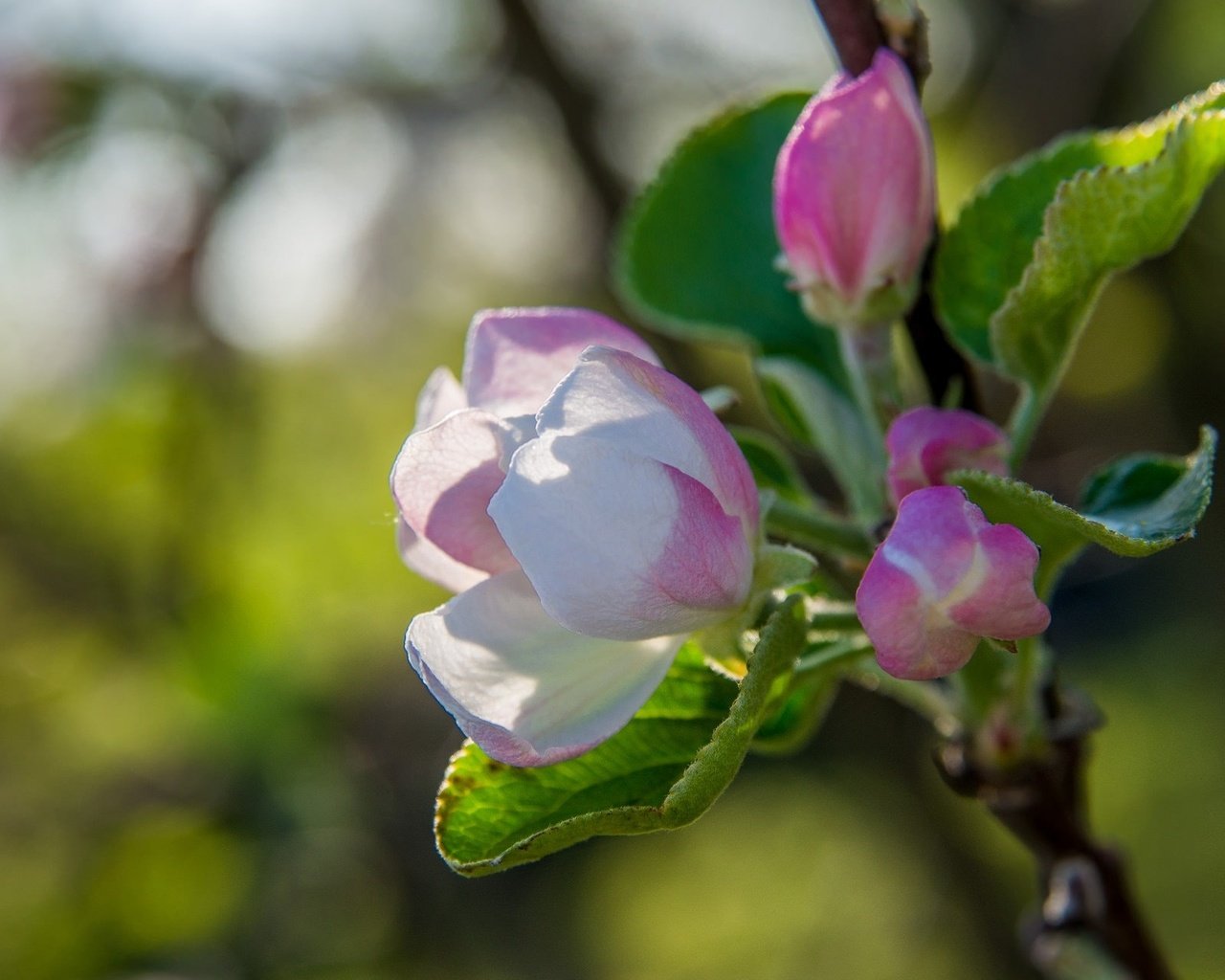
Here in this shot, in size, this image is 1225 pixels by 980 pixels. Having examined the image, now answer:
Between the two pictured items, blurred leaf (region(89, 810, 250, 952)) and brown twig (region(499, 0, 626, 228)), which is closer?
brown twig (region(499, 0, 626, 228))

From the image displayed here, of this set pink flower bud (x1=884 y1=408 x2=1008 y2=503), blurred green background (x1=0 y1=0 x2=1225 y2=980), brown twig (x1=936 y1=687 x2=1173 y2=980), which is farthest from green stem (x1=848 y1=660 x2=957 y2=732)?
blurred green background (x1=0 y1=0 x2=1225 y2=980)

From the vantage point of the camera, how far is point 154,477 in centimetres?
244

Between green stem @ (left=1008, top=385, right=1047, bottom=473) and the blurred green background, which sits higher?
green stem @ (left=1008, top=385, right=1047, bottom=473)

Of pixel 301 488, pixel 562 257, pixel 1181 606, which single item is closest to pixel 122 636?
pixel 562 257

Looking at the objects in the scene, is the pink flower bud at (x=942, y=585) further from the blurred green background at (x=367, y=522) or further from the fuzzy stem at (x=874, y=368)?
the blurred green background at (x=367, y=522)

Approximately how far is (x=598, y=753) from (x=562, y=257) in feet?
8.19

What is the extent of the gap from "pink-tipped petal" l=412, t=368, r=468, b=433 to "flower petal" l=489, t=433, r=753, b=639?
0.30 ft

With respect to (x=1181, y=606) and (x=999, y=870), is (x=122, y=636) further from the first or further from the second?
(x=1181, y=606)

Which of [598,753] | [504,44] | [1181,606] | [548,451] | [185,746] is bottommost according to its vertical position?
[1181,606]

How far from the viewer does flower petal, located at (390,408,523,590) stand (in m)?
0.36

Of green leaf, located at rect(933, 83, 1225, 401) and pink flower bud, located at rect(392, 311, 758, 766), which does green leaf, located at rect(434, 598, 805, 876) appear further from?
green leaf, located at rect(933, 83, 1225, 401)

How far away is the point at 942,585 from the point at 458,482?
144 millimetres

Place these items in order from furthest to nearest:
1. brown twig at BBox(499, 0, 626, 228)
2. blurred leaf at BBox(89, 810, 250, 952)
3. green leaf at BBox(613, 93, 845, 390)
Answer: blurred leaf at BBox(89, 810, 250, 952) < brown twig at BBox(499, 0, 626, 228) < green leaf at BBox(613, 93, 845, 390)

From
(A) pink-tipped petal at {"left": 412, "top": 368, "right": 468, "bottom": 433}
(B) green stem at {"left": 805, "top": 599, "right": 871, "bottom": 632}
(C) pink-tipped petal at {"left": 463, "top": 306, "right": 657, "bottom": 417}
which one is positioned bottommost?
(B) green stem at {"left": 805, "top": 599, "right": 871, "bottom": 632}
